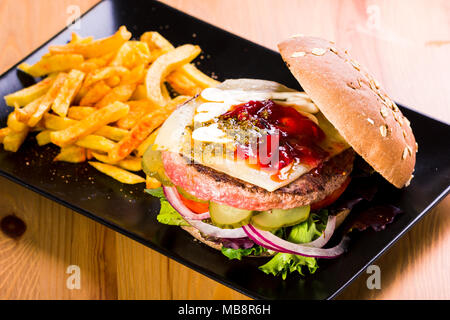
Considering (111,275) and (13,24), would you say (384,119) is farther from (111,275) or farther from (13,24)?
(13,24)

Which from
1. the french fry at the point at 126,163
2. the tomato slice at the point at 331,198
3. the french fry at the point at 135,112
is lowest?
the tomato slice at the point at 331,198

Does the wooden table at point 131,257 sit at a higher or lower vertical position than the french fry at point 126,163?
lower

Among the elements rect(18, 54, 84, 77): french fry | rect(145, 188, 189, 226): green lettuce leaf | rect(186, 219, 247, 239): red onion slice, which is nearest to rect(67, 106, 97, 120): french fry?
rect(18, 54, 84, 77): french fry

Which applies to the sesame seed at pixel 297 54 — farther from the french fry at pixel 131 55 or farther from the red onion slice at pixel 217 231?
the french fry at pixel 131 55

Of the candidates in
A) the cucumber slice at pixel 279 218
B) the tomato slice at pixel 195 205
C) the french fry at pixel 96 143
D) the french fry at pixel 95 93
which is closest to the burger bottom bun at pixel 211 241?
the tomato slice at pixel 195 205

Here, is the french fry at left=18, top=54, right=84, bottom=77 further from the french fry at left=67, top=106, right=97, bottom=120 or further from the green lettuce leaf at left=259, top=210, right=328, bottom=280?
the green lettuce leaf at left=259, top=210, right=328, bottom=280

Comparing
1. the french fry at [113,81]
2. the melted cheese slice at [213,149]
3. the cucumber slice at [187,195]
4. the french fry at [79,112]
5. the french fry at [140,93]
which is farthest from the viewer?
the french fry at [140,93]

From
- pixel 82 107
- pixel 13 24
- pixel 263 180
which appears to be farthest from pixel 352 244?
pixel 13 24

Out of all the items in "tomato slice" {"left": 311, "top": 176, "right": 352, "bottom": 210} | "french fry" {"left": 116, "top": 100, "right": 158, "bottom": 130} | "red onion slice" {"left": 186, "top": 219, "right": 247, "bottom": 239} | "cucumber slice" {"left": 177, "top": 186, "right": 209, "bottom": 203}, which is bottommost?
"red onion slice" {"left": 186, "top": 219, "right": 247, "bottom": 239}
